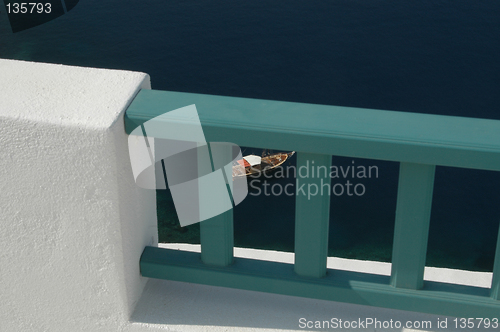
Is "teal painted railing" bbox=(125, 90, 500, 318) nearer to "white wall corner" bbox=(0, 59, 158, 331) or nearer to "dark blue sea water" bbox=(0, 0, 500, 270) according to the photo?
"white wall corner" bbox=(0, 59, 158, 331)

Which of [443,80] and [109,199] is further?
[443,80]

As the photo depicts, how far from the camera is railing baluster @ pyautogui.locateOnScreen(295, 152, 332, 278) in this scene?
201 cm

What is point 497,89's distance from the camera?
2452 centimetres

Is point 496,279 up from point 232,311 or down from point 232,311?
up

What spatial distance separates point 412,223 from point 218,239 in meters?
0.69

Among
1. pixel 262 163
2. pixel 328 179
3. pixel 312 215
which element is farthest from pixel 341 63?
pixel 328 179

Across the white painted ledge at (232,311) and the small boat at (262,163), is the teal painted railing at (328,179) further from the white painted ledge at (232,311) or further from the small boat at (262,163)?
the small boat at (262,163)

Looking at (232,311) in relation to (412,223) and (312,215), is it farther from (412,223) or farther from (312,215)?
(412,223)

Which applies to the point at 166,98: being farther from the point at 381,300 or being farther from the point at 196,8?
the point at 196,8

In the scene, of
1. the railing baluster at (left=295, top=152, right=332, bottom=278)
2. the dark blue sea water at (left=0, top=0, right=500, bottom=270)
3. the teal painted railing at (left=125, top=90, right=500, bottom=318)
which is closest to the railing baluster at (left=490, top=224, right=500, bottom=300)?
the teal painted railing at (left=125, top=90, right=500, bottom=318)

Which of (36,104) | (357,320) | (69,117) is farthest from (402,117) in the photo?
(36,104)

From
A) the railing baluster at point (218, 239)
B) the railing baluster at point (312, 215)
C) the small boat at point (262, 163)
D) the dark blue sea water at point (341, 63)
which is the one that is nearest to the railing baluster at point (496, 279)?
the railing baluster at point (312, 215)

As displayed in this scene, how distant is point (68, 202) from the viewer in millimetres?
2094

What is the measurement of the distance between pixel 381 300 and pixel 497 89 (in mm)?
24333
